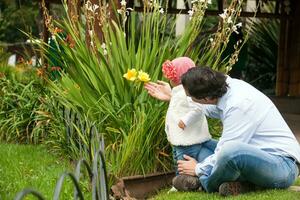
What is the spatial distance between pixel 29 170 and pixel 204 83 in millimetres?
2180

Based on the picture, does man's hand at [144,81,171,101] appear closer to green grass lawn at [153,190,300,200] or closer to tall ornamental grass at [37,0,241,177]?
tall ornamental grass at [37,0,241,177]

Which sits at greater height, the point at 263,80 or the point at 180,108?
the point at 180,108

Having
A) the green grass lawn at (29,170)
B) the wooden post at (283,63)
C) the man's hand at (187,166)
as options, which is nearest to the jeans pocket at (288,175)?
the man's hand at (187,166)

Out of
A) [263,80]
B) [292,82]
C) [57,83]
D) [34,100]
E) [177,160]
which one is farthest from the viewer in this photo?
[263,80]

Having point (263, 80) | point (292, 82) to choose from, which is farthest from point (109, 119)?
point (263, 80)

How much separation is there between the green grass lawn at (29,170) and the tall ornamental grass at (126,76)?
0.53 metres

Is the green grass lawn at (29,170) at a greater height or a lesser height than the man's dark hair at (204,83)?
lesser

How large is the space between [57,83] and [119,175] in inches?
77.4

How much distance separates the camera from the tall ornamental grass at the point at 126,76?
5785mm

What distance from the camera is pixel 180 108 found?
553 centimetres

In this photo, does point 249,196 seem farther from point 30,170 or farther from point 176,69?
point 30,170

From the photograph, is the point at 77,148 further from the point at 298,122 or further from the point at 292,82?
the point at 292,82

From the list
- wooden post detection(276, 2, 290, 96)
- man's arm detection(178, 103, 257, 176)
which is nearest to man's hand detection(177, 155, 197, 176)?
man's arm detection(178, 103, 257, 176)

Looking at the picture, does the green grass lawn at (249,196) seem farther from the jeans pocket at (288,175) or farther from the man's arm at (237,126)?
the man's arm at (237,126)
